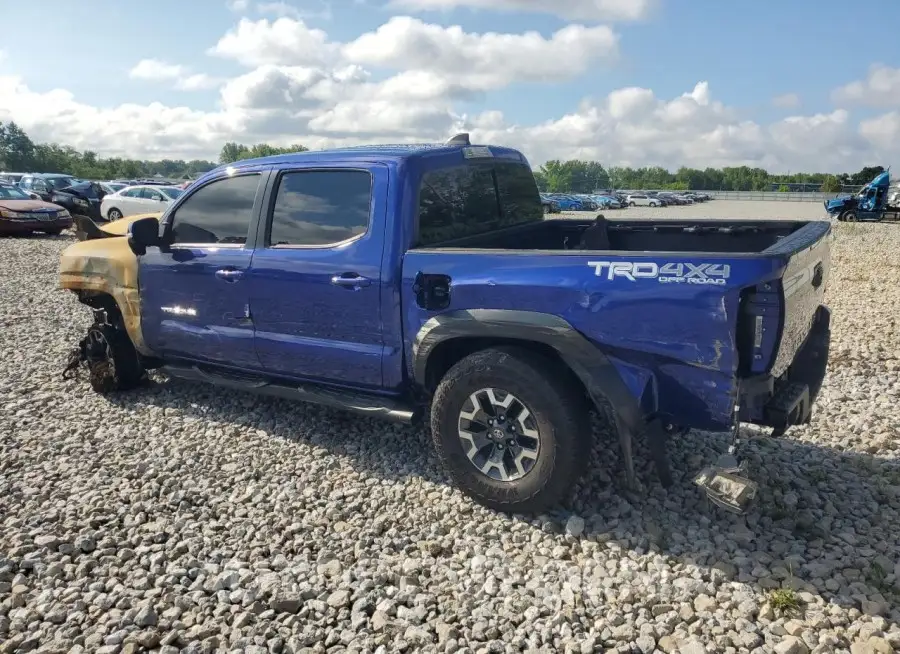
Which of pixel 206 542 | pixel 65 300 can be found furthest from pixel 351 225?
pixel 65 300

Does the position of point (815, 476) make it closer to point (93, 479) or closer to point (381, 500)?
point (381, 500)

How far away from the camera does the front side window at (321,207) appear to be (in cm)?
395

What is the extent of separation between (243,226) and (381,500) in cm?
200

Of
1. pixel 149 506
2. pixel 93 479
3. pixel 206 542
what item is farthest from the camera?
pixel 93 479

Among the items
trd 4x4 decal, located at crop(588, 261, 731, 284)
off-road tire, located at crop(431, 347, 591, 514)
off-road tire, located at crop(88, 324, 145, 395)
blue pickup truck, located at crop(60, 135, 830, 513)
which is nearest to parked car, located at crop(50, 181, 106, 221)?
off-road tire, located at crop(88, 324, 145, 395)

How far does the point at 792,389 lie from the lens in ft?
10.9

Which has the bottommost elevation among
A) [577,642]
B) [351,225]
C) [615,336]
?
[577,642]

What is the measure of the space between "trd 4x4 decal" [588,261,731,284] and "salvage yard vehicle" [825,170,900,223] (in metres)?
28.6

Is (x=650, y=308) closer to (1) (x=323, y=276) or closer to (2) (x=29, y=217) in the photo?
(1) (x=323, y=276)

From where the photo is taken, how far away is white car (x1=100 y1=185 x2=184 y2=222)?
2139 centimetres

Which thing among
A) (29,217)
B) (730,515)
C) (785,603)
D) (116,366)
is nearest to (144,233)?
(116,366)

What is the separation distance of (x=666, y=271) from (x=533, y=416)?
0.98 m

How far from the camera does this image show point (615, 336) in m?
3.13

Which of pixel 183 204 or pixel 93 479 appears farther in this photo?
pixel 183 204
